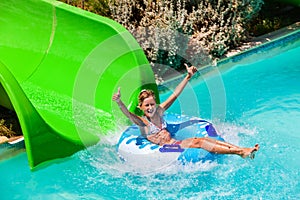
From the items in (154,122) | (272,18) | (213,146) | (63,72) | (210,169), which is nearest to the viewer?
(213,146)

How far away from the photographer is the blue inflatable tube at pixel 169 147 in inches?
196

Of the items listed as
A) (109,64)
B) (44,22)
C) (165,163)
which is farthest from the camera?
(44,22)

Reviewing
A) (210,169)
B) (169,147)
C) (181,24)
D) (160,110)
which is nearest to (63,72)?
(160,110)

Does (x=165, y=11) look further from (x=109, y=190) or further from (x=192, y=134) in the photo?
(x=109, y=190)

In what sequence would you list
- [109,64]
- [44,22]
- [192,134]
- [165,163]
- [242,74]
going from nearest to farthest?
[165,163] < [192,134] < [109,64] < [44,22] < [242,74]

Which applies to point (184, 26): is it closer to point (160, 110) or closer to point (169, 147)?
point (160, 110)

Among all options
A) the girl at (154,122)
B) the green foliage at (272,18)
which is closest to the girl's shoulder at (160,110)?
the girl at (154,122)

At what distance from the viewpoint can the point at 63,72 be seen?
6.60 meters

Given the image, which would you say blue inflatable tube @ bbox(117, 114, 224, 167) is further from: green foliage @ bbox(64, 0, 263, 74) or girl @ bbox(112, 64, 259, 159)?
green foliage @ bbox(64, 0, 263, 74)

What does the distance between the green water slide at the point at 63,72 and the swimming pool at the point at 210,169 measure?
0.83 feet

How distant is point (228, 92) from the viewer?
7148 mm

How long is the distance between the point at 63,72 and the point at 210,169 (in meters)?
2.35

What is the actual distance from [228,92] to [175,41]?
40.1 inches

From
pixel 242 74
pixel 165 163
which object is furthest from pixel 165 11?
pixel 165 163
